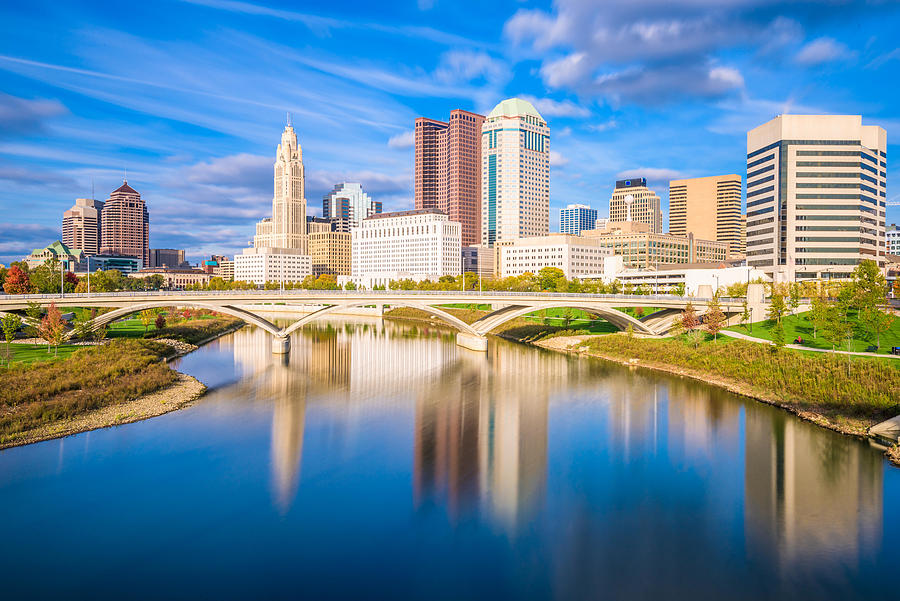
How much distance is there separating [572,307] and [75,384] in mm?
45475

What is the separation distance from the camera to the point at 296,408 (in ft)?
125

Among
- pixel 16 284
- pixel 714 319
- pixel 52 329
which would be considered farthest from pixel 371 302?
pixel 16 284

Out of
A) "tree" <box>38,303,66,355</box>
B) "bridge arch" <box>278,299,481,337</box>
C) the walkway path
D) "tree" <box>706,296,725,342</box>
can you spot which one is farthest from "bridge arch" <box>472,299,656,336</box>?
"tree" <box>38,303,66,355</box>

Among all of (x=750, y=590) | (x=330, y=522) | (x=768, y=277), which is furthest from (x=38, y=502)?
(x=768, y=277)

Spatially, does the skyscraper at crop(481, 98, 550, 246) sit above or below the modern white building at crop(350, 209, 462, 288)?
above

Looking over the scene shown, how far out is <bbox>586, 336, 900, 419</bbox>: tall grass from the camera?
32688 millimetres

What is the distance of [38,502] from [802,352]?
161 feet

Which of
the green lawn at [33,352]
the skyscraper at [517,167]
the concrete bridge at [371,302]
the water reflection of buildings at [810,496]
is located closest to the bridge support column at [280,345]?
the concrete bridge at [371,302]

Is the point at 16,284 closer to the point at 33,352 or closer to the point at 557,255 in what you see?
the point at 33,352

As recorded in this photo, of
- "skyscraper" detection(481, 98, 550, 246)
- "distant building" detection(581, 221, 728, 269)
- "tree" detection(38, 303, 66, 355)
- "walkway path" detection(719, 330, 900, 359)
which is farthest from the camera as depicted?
"skyscraper" detection(481, 98, 550, 246)

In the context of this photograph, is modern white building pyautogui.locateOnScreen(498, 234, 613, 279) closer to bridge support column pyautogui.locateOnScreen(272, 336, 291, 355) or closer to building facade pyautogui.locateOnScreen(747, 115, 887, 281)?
building facade pyautogui.locateOnScreen(747, 115, 887, 281)

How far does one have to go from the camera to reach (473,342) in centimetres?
6731

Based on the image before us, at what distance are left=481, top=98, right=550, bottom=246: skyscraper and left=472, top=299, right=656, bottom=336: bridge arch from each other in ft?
403

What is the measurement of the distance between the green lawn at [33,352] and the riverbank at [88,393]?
4.58ft
